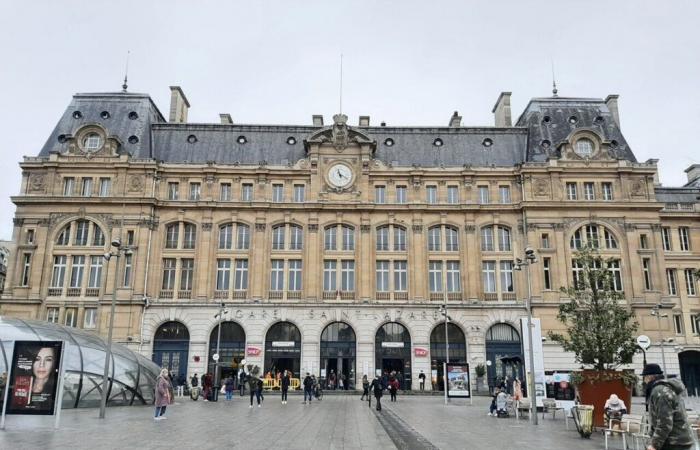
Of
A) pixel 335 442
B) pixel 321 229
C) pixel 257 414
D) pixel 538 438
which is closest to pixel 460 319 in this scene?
pixel 321 229

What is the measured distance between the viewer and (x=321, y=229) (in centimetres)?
4956

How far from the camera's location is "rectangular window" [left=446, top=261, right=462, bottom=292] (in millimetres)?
48594

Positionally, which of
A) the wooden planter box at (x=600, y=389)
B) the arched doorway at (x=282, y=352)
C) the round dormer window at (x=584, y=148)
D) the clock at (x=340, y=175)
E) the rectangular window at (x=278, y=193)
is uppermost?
the round dormer window at (x=584, y=148)

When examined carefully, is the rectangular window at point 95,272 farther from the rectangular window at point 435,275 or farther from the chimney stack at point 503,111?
the chimney stack at point 503,111

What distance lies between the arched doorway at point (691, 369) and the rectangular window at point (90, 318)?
52625mm

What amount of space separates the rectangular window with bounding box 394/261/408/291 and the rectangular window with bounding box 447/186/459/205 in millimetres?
7125

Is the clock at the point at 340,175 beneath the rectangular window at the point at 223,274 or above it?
above

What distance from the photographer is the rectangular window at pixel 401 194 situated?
50750 millimetres

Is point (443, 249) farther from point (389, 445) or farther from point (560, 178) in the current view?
point (389, 445)

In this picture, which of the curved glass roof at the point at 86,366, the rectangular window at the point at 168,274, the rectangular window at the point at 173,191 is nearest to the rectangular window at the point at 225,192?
the rectangular window at the point at 173,191

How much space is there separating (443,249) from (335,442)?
1375 inches

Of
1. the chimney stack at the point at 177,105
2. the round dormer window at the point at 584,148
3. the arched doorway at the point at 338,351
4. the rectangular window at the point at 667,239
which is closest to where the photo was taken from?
the arched doorway at the point at 338,351

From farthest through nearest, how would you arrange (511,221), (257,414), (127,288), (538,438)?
(511,221) < (127,288) < (257,414) < (538,438)

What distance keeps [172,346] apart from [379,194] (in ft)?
71.7
